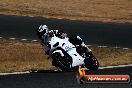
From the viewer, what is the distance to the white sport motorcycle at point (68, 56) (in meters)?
14.1

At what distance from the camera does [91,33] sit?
27.8 meters

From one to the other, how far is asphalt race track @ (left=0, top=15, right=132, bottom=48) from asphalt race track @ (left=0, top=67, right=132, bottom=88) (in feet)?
35.2

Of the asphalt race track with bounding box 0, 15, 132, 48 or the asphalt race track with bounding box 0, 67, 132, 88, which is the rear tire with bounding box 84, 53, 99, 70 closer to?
the asphalt race track with bounding box 0, 67, 132, 88

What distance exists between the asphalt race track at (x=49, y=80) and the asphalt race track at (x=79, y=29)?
35.2 feet

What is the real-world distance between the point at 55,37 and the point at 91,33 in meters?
13.3

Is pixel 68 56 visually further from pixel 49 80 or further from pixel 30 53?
pixel 30 53

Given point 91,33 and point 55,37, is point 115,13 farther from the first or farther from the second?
point 55,37

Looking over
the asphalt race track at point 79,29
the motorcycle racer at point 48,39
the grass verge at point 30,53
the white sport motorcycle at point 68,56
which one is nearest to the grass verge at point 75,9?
the asphalt race track at point 79,29

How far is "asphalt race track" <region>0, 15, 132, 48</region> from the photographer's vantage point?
26234 mm

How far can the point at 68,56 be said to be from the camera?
1419 centimetres

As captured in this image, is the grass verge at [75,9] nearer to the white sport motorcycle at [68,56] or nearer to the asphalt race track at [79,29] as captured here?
the asphalt race track at [79,29]

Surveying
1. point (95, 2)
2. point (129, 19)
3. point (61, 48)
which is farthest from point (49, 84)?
point (95, 2)

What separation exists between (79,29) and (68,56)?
585 inches

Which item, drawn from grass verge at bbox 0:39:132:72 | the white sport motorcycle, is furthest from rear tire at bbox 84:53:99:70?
grass verge at bbox 0:39:132:72
